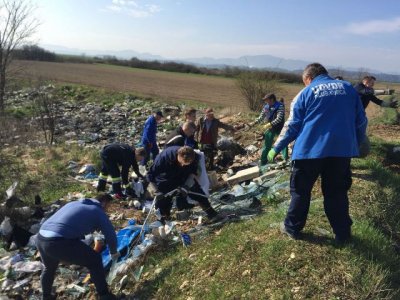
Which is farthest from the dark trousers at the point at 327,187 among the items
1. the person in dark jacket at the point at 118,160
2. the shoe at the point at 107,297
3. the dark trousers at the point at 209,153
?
the dark trousers at the point at 209,153

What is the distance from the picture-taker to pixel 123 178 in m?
7.95

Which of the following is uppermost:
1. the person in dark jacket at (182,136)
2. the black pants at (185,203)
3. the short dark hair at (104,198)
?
the person in dark jacket at (182,136)

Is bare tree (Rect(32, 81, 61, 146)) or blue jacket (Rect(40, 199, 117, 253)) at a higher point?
blue jacket (Rect(40, 199, 117, 253))

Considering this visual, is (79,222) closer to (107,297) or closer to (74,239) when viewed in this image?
(74,239)

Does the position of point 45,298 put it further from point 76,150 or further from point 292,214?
point 76,150

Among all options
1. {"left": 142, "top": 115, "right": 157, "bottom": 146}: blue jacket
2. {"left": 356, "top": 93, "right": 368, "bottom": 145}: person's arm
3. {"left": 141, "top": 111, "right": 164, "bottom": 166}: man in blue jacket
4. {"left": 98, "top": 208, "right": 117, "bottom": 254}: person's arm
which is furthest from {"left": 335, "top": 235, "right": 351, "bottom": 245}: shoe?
{"left": 142, "top": 115, "right": 157, "bottom": 146}: blue jacket

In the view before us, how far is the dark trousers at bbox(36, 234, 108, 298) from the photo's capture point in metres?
4.11

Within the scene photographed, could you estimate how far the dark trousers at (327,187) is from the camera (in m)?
4.07

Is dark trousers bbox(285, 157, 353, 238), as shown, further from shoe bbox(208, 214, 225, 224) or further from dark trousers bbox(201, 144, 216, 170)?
dark trousers bbox(201, 144, 216, 170)

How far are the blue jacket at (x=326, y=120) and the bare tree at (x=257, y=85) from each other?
13.9 metres

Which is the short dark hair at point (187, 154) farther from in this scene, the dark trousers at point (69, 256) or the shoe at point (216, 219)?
the dark trousers at point (69, 256)

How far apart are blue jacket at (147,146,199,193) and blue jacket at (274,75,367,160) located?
6.67ft

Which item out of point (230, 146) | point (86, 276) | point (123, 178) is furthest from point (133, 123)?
point (86, 276)

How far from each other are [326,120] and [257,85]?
14.2 meters
